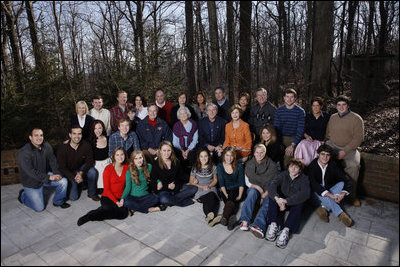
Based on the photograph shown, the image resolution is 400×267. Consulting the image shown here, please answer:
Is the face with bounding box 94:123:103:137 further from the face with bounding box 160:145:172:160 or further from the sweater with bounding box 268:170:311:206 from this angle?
the sweater with bounding box 268:170:311:206

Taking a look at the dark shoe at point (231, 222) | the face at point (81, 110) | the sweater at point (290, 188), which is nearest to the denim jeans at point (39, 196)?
the face at point (81, 110)

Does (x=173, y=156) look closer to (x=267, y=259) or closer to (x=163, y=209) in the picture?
(x=163, y=209)

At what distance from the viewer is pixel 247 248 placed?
11.2ft

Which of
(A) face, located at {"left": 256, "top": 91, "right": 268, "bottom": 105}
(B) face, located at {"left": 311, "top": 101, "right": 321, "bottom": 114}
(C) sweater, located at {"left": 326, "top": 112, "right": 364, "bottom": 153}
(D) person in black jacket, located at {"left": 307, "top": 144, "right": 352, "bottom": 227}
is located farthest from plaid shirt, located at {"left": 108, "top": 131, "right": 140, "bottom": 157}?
(C) sweater, located at {"left": 326, "top": 112, "right": 364, "bottom": 153}

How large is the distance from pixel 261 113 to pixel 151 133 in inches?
82.6

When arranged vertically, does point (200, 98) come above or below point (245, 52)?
below

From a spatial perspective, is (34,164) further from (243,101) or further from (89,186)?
(243,101)

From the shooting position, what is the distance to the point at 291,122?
4879 mm

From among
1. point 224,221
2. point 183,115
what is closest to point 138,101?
point 183,115

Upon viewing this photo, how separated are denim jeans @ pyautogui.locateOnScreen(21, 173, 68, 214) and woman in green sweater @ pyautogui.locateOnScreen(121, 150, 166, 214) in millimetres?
1152

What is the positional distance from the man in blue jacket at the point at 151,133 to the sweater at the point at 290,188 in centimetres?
229

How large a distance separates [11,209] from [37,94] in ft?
9.53

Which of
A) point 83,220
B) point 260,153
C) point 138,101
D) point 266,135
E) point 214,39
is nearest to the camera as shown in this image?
point 83,220

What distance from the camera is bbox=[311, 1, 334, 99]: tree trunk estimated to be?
16.0ft
